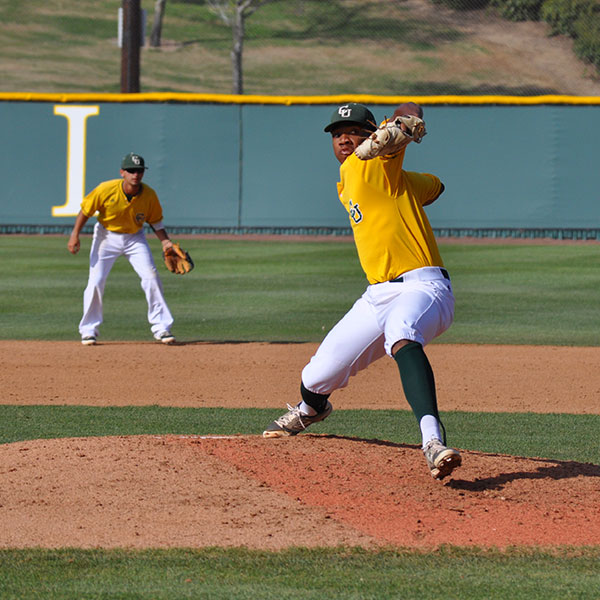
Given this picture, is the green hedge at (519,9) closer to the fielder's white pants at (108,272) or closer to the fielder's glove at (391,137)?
the fielder's white pants at (108,272)

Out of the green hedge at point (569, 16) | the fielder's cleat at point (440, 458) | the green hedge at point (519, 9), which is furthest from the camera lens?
the green hedge at point (519, 9)

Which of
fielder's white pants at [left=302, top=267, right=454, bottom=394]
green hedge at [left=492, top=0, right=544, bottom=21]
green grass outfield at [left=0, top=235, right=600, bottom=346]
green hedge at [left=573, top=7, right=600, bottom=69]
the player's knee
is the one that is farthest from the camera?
green hedge at [left=492, top=0, right=544, bottom=21]

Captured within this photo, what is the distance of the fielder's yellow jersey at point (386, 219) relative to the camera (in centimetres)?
488

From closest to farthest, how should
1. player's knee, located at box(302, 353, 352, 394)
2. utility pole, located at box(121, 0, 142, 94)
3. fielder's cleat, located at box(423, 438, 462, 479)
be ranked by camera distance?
fielder's cleat, located at box(423, 438, 462, 479) < player's knee, located at box(302, 353, 352, 394) < utility pole, located at box(121, 0, 142, 94)

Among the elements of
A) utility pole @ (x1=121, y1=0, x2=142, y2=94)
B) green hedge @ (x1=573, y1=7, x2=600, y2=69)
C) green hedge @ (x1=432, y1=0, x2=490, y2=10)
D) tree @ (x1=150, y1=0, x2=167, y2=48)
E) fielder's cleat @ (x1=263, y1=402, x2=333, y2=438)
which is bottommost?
fielder's cleat @ (x1=263, y1=402, x2=333, y2=438)

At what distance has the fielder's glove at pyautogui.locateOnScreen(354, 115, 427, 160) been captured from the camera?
4598 mm

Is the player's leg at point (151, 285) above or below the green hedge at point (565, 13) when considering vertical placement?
below

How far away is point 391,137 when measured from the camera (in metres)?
4.59

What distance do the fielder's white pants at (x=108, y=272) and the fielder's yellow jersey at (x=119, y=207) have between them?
9 centimetres

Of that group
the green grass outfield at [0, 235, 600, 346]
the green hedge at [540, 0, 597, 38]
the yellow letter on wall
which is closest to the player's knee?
the green grass outfield at [0, 235, 600, 346]

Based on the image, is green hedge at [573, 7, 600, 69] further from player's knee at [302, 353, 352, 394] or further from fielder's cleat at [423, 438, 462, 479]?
fielder's cleat at [423, 438, 462, 479]

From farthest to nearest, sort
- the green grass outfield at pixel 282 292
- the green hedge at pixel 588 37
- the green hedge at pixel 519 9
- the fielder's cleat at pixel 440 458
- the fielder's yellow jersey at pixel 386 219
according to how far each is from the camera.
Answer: the green hedge at pixel 519 9, the green hedge at pixel 588 37, the green grass outfield at pixel 282 292, the fielder's yellow jersey at pixel 386 219, the fielder's cleat at pixel 440 458

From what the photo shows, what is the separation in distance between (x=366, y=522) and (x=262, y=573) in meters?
0.70

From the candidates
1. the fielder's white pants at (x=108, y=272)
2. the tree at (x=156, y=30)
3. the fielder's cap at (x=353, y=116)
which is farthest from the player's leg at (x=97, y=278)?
the tree at (x=156, y=30)
